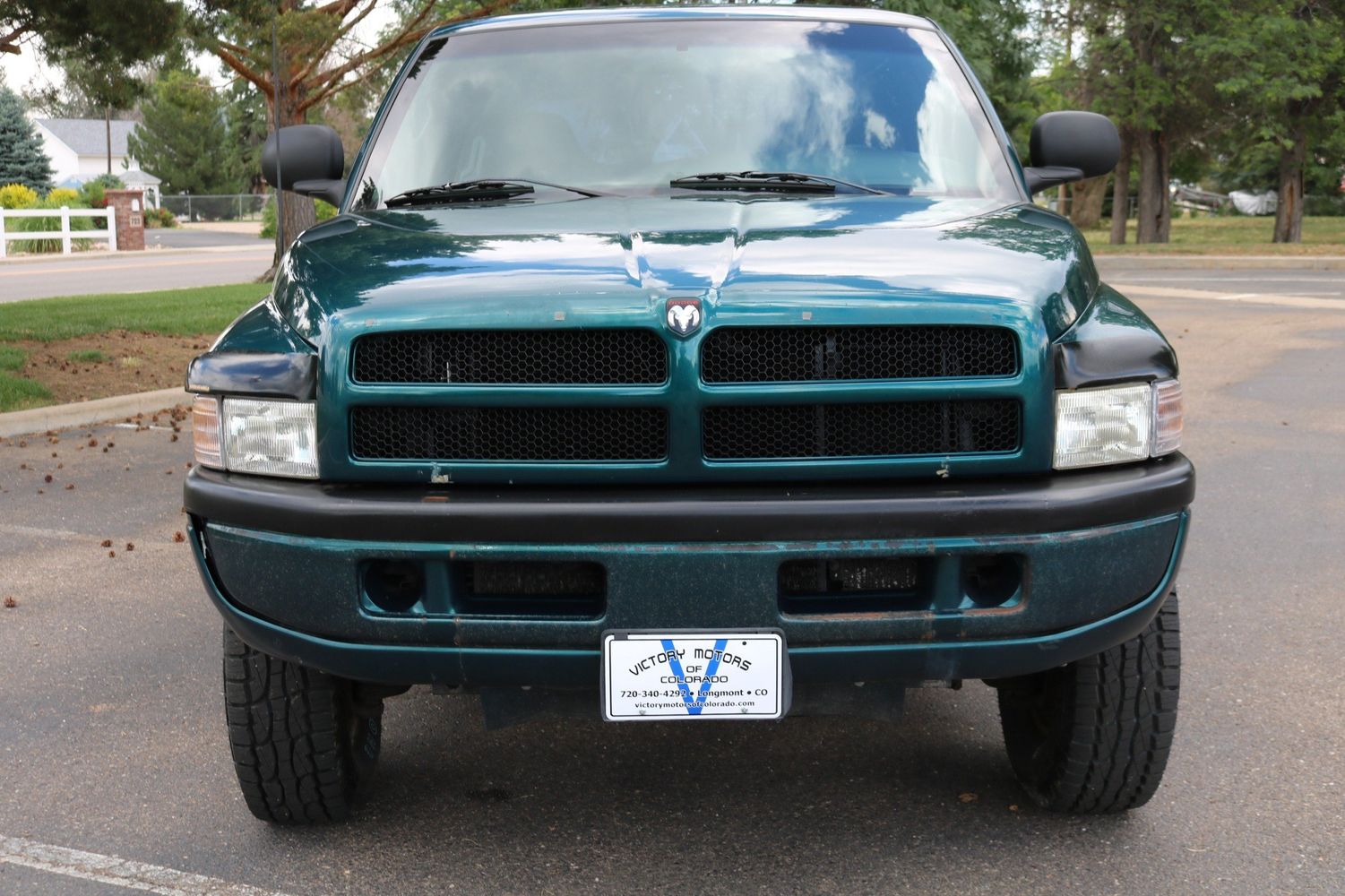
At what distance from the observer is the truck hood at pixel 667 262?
2801 millimetres

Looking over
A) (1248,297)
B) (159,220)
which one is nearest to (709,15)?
(1248,297)

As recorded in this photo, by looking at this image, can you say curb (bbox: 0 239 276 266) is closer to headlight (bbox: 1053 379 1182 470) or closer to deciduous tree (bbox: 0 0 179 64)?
deciduous tree (bbox: 0 0 179 64)

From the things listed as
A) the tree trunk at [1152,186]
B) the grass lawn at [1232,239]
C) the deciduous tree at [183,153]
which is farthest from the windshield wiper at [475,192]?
the deciduous tree at [183,153]

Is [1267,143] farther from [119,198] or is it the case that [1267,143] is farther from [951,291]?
[951,291]

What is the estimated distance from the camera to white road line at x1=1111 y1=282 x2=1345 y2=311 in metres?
17.2

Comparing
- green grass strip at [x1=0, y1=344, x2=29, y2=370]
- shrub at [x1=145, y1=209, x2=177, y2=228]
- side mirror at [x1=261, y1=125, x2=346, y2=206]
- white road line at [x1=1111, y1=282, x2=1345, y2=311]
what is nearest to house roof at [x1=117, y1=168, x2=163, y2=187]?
shrub at [x1=145, y1=209, x2=177, y2=228]

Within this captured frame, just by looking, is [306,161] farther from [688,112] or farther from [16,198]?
[16,198]

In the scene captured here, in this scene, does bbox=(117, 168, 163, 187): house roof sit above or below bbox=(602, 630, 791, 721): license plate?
above

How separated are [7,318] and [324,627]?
12503 millimetres

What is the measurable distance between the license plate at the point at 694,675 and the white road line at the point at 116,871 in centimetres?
89

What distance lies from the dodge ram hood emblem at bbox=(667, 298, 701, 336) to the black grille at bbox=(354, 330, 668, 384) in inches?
1.8

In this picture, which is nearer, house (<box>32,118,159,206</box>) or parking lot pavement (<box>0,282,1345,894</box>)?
parking lot pavement (<box>0,282,1345,894</box>)

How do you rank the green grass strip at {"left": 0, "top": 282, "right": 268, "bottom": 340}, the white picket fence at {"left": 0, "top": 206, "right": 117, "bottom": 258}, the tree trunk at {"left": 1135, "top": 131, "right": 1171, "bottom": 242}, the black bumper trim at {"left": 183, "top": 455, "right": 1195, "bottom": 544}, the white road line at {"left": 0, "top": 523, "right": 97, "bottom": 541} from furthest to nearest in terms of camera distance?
the white picket fence at {"left": 0, "top": 206, "right": 117, "bottom": 258} → the tree trunk at {"left": 1135, "top": 131, "right": 1171, "bottom": 242} → the green grass strip at {"left": 0, "top": 282, "right": 268, "bottom": 340} → the white road line at {"left": 0, "top": 523, "right": 97, "bottom": 541} → the black bumper trim at {"left": 183, "top": 455, "right": 1195, "bottom": 544}

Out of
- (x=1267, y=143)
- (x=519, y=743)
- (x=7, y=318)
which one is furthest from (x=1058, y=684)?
(x=1267, y=143)
